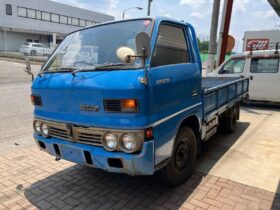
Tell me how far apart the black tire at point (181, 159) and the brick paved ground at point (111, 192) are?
0.58ft

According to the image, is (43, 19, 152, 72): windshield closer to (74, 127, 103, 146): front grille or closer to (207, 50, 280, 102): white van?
(74, 127, 103, 146): front grille

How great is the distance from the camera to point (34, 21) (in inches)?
1843

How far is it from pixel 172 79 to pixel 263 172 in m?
2.26

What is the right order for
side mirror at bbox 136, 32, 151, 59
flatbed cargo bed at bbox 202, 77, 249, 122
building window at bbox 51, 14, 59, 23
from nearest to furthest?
1. side mirror at bbox 136, 32, 151, 59
2. flatbed cargo bed at bbox 202, 77, 249, 122
3. building window at bbox 51, 14, 59, 23

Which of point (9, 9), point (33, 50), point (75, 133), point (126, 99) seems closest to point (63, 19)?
point (9, 9)

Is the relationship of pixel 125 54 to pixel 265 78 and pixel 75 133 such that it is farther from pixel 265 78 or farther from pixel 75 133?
pixel 265 78

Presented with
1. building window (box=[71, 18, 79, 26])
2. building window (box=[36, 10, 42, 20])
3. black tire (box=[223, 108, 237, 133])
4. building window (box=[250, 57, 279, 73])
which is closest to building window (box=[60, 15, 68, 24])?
building window (box=[71, 18, 79, 26])

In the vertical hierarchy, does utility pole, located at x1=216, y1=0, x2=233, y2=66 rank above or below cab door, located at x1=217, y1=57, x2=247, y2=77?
above

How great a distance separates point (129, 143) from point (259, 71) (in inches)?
305

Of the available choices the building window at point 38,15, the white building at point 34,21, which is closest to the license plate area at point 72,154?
the white building at point 34,21

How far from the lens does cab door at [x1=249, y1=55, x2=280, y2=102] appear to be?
30.1 ft

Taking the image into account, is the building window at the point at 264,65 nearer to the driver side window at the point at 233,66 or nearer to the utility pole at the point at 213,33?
the driver side window at the point at 233,66

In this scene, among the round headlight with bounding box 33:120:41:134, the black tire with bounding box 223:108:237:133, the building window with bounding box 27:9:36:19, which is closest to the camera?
the round headlight with bounding box 33:120:41:134

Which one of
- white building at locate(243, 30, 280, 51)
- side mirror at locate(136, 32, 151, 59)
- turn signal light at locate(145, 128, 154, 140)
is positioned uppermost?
white building at locate(243, 30, 280, 51)
